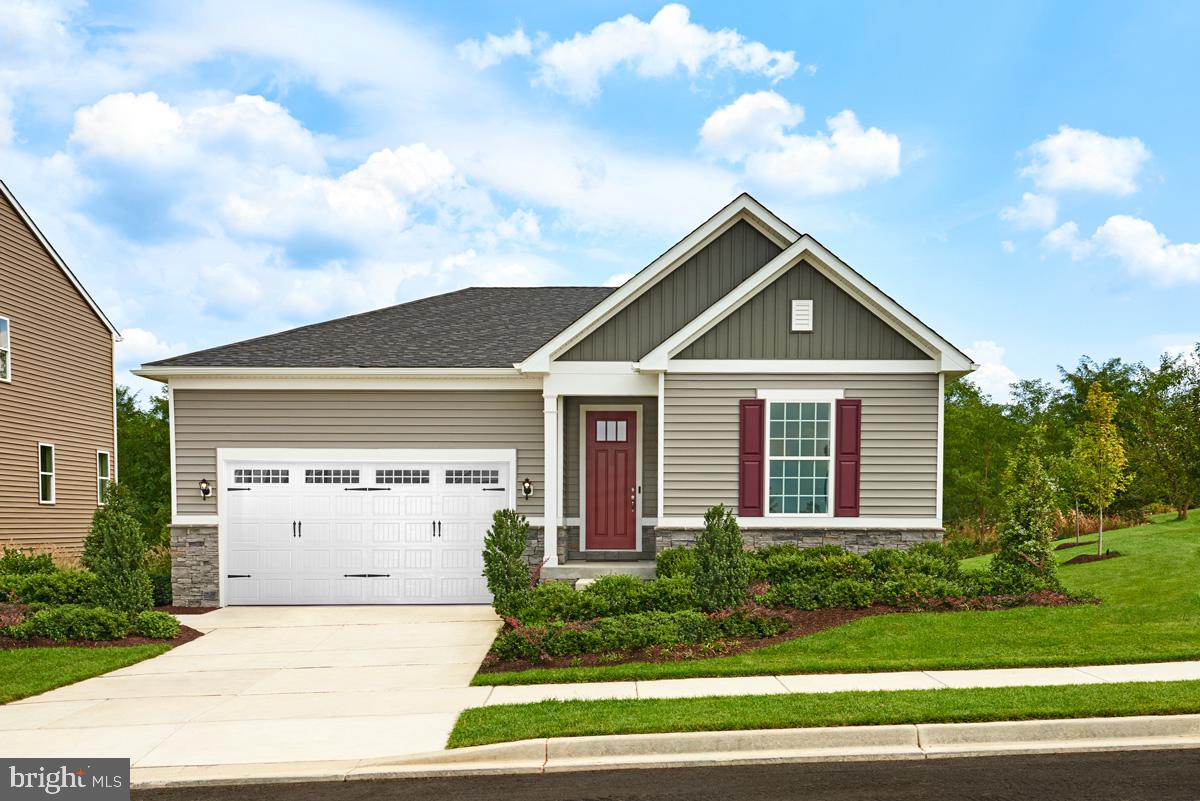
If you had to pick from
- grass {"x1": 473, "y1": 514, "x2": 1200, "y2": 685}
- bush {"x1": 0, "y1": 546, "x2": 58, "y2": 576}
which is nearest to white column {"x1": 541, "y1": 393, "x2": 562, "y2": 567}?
grass {"x1": 473, "y1": 514, "x2": 1200, "y2": 685}

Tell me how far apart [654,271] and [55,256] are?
14.9m

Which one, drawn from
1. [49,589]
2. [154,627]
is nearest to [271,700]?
[154,627]

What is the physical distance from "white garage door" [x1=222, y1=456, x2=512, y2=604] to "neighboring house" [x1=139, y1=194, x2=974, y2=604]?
3cm

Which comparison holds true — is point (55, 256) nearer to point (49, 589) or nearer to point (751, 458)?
point (49, 589)

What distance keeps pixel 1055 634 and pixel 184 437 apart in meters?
13.4

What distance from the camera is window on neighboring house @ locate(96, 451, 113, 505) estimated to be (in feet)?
69.5

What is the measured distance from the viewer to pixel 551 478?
1354 cm

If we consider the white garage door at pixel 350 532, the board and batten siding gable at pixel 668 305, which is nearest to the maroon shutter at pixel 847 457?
the board and batten siding gable at pixel 668 305

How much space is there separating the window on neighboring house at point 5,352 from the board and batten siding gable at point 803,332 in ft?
47.8

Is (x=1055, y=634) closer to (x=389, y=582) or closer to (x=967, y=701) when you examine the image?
(x=967, y=701)

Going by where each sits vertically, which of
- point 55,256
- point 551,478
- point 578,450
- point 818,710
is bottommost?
point 818,710

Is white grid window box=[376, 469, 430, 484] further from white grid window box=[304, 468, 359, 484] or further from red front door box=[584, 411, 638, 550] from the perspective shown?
red front door box=[584, 411, 638, 550]

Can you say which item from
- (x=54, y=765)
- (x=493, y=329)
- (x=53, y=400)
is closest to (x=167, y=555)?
(x=53, y=400)

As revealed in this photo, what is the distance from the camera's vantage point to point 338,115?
59.7 ft
